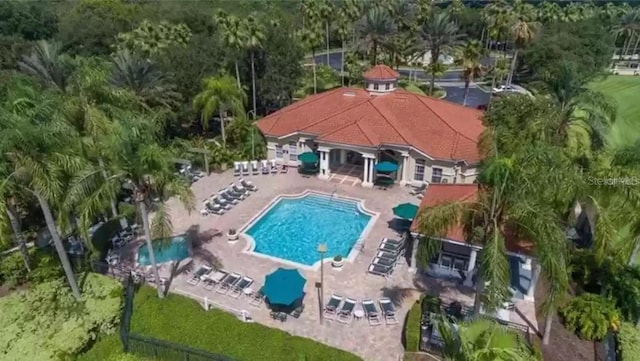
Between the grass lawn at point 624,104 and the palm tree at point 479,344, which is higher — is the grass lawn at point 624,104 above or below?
below

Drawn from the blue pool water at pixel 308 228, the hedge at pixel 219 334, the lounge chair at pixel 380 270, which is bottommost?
the blue pool water at pixel 308 228

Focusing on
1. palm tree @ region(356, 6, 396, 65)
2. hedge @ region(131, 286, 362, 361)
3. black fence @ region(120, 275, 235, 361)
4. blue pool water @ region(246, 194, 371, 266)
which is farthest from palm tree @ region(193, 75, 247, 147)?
black fence @ region(120, 275, 235, 361)

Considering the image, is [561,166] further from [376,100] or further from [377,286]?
[376,100]

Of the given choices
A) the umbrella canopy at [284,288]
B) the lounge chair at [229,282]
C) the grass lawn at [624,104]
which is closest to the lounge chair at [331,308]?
the umbrella canopy at [284,288]

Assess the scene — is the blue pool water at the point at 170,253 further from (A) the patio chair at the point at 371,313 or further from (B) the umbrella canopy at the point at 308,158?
(B) the umbrella canopy at the point at 308,158

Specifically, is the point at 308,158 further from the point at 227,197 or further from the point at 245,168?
the point at 227,197

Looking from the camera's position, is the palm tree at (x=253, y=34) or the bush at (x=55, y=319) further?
the palm tree at (x=253, y=34)

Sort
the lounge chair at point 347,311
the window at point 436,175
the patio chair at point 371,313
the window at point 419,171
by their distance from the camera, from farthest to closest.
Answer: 1. the window at point 419,171
2. the window at point 436,175
3. the lounge chair at point 347,311
4. the patio chair at point 371,313

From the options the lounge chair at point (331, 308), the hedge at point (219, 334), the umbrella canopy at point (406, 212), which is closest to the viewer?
the hedge at point (219, 334)
